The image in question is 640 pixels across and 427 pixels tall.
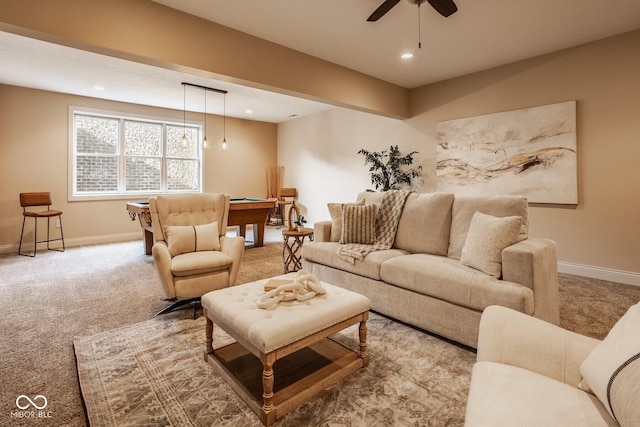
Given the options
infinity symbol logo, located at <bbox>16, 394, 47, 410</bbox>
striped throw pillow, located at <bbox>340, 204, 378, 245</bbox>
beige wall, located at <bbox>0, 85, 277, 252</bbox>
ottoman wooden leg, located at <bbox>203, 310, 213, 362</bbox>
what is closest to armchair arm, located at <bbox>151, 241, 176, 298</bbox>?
ottoman wooden leg, located at <bbox>203, 310, 213, 362</bbox>

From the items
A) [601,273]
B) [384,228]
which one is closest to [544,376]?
[384,228]

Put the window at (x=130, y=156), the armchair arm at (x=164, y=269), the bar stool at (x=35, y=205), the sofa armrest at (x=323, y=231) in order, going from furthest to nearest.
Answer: the window at (x=130, y=156) < the bar stool at (x=35, y=205) < the sofa armrest at (x=323, y=231) < the armchair arm at (x=164, y=269)

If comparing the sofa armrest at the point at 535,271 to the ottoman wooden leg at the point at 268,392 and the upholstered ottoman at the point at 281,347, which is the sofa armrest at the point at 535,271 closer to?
the upholstered ottoman at the point at 281,347

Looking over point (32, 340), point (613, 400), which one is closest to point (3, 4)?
point (32, 340)

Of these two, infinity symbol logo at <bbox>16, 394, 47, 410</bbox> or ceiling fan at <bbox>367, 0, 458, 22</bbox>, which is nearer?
infinity symbol logo at <bbox>16, 394, 47, 410</bbox>

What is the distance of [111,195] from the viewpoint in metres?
6.17

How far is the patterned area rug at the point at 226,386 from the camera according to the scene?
5.12 ft

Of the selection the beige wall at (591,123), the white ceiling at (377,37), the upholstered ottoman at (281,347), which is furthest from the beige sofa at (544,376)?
the beige wall at (591,123)

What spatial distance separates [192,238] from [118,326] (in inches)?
35.5

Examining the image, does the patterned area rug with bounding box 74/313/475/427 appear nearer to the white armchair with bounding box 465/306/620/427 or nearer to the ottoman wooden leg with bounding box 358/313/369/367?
the ottoman wooden leg with bounding box 358/313/369/367

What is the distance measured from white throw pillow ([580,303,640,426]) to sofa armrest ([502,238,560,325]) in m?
1.12

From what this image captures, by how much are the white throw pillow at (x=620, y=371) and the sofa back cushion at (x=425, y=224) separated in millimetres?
1928

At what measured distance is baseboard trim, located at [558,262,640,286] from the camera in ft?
11.7

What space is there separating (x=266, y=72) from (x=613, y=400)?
372 cm
